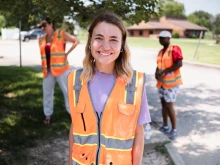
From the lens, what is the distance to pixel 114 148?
1847 mm

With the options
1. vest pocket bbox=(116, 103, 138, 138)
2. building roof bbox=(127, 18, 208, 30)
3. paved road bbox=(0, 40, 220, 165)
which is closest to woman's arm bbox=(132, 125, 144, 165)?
vest pocket bbox=(116, 103, 138, 138)

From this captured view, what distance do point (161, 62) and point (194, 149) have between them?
5.12ft

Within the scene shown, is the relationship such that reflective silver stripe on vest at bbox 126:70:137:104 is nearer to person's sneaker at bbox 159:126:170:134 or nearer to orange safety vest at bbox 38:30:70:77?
orange safety vest at bbox 38:30:70:77

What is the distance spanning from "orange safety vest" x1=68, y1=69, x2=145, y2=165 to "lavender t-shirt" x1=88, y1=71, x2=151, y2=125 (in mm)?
36

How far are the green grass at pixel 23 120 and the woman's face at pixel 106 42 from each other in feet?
8.55

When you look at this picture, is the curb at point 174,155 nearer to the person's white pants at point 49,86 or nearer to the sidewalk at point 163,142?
the sidewalk at point 163,142

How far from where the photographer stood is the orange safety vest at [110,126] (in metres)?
1.85

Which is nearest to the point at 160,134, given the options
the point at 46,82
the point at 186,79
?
the point at 46,82

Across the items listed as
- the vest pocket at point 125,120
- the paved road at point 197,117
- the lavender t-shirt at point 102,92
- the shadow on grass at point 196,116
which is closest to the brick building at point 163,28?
the paved road at point 197,117

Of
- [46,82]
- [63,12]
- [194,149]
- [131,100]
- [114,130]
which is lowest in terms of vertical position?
[194,149]

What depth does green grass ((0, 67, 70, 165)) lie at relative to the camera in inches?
165

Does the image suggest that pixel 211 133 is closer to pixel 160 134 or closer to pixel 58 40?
pixel 160 134

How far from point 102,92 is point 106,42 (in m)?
0.33

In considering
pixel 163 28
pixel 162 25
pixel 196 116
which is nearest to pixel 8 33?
pixel 163 28
